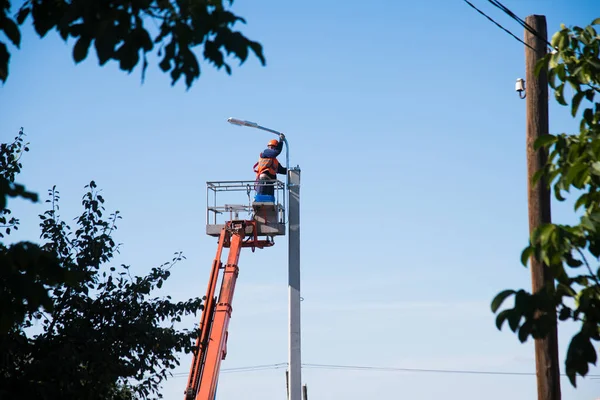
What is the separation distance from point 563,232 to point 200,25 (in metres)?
2.80

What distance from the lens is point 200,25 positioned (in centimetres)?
476

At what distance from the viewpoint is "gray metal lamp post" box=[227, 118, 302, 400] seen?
1620 centimetres

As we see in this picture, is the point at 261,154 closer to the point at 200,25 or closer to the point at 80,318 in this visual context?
the point at 80,318

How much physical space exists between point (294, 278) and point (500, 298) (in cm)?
1150

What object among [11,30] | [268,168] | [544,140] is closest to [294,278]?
[268,168]

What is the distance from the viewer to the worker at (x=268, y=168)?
22.4 meters

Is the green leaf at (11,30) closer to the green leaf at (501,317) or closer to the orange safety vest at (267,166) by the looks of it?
the green leaf at (501,317)

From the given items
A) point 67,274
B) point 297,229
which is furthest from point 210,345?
point 67,274

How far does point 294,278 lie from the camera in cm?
1698

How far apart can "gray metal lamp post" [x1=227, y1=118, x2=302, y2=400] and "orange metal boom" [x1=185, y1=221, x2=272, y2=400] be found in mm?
2814

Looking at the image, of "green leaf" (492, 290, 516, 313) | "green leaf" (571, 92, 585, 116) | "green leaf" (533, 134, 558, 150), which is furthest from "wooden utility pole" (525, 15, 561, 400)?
"green leaf" (492, 290, 516, 313)

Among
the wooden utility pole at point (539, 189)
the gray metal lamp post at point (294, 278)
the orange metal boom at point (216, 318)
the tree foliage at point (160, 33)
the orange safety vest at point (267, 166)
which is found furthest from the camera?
the orange safety vest at point (267, 166)

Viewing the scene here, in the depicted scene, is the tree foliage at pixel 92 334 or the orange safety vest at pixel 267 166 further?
the orange safety vest at pixel 267 166

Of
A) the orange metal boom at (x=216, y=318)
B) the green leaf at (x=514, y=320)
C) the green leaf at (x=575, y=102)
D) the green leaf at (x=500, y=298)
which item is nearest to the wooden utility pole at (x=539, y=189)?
the green leaf at (x=575, y=102)
